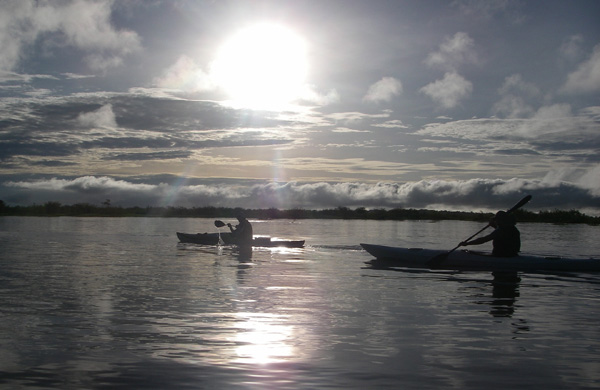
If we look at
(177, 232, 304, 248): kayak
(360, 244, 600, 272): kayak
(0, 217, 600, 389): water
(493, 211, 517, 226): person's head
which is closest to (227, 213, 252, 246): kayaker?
(177, 232, 304, 248): kayak

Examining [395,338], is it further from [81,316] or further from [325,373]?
[81,316]

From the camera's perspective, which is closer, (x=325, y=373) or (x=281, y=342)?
(x=325, y=373)

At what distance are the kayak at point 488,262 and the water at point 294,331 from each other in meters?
1.10

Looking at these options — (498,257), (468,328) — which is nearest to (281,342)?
(468,328)

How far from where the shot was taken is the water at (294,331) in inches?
294

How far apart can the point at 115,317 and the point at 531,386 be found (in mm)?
7934

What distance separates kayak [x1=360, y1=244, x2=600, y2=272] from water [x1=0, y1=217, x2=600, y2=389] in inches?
43.2

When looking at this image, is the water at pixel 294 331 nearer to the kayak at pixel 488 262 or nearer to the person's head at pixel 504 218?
the kayak at pixel 488 262

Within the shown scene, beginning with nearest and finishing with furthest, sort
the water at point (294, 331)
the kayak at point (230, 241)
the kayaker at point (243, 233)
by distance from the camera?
the water at point (294, 331)
the kayaker at point (243, 233)
the kayak at point (230, 241)

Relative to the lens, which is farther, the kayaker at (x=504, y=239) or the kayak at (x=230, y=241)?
the kayak at (x=230, y=241)

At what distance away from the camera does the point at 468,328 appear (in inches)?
423

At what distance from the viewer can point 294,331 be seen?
10.3m

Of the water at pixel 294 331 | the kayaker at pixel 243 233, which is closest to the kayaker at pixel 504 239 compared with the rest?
the water at pixel 294 331

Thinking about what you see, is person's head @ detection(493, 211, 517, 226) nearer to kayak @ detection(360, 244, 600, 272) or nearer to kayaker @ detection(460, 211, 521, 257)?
kayaker @ detection(460, 211, 521, 257)
